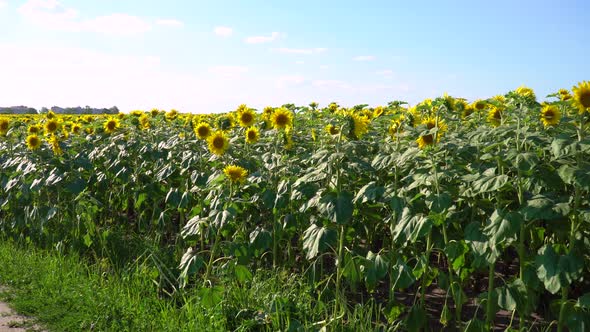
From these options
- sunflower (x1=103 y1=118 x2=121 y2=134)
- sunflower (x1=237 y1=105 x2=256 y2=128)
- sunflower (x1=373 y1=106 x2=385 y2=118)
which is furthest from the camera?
sunflower (x1=103 y1=118 x2=121 y2=134)

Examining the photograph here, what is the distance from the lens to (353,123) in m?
3.77

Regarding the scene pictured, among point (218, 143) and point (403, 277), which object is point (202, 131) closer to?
point (218, 143)

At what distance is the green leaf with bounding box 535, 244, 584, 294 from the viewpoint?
297 cm

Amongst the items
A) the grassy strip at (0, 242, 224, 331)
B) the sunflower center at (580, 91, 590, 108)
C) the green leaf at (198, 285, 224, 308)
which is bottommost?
the grassy strip at (0, 242, 224, 331)

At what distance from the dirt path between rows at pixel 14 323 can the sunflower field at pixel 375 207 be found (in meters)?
0.89

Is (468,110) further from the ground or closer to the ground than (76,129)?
further from the ground

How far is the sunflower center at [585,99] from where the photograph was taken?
123 inches

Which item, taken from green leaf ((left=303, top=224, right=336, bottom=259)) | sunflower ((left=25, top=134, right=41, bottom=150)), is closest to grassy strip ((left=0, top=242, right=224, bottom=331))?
green leaf ((left=303, top=224, right=336, bottom=259))

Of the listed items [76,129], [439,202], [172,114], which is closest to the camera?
[439,202]

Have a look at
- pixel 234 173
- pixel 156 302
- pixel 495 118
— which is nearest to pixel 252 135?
pixel 234 173

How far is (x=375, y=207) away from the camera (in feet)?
13.8

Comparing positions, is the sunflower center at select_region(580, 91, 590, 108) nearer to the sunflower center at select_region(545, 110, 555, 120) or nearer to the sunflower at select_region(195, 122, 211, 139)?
the sunflower center at select_region(545, 110, 555, 120)

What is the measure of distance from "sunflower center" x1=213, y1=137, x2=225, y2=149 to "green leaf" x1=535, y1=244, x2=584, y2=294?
2.31 meters

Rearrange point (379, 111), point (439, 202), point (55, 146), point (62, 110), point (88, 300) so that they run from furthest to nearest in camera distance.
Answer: point (62, 110), point (55, 146), point (379, 111), point (88, 300), point (439, 202)
